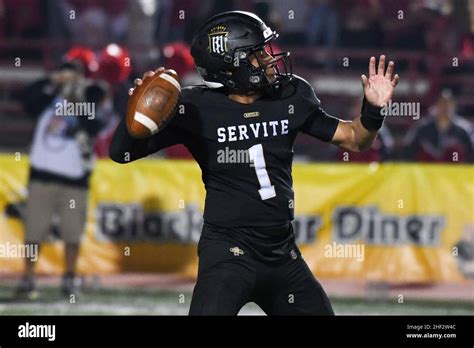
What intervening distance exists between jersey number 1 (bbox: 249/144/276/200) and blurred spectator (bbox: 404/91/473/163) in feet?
23.8

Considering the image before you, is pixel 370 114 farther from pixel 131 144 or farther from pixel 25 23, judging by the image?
pixel 25 23

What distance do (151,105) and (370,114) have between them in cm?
109

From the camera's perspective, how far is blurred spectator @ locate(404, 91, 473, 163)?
42.6 feet

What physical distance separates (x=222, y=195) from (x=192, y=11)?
388 inches

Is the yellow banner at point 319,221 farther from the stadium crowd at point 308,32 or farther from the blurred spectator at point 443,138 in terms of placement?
the stadium crowd at point 308,32

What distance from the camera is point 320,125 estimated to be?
6180 mm

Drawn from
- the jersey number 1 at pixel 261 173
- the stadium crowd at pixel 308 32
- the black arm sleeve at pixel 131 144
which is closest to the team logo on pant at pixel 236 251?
the jersey number 1 at pixel 261 173

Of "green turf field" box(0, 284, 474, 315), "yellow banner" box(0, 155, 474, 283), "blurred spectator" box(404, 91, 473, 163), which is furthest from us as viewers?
"blurred spectator" box(404, 91, 473, 163)

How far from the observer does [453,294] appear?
1109 cm

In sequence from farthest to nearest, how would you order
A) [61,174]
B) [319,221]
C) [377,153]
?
[377,153] → [319,221] → [61,174]

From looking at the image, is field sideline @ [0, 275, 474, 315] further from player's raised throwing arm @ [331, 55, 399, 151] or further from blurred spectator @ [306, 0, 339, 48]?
blurred spectator @ [306, 0, 339, 48]

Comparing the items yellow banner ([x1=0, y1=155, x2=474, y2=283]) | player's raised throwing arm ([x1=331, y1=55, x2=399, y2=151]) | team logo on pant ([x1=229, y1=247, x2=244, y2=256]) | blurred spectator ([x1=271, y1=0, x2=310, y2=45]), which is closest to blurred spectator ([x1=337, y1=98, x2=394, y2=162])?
yellow banner ([x1=0, y1=155, x2=474, y2=283])

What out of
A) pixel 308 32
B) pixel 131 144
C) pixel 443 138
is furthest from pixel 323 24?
pixel 131 144
